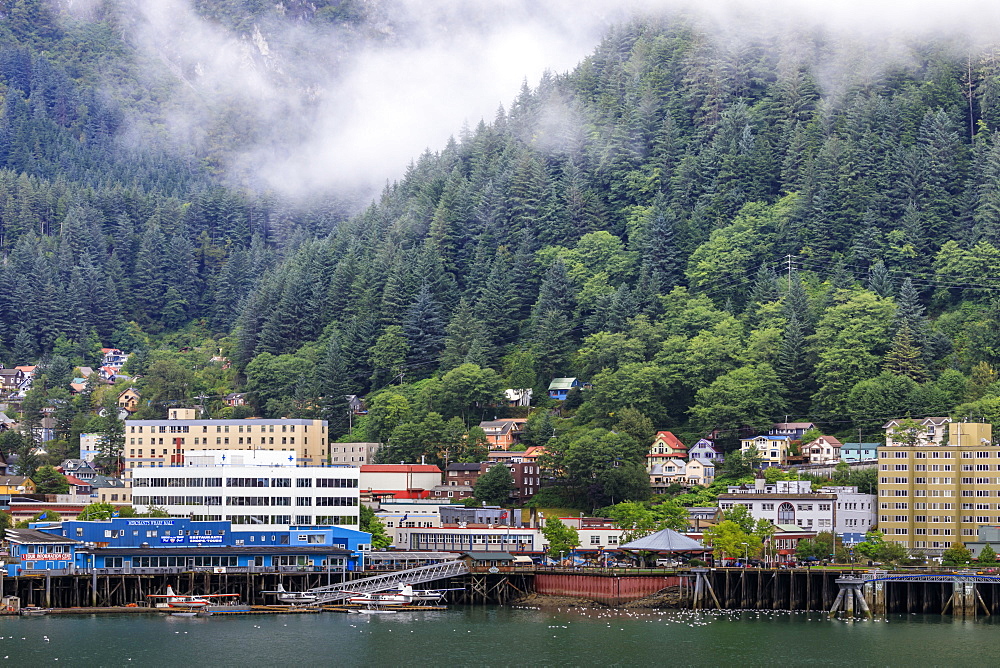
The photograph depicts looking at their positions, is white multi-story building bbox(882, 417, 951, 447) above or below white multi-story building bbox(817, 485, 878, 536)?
above

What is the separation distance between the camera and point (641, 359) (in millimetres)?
177750

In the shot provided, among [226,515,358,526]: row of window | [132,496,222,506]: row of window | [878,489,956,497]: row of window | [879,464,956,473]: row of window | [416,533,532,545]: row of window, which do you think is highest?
[879,464,956,473]: row of window

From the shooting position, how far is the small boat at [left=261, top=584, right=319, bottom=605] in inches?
4747

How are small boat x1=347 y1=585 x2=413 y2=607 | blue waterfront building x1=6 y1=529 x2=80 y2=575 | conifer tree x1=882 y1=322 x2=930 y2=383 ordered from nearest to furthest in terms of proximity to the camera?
small boat x1=347 y1=585 x2=413 y2=607
blue waterfront building x1=6 y1=529 x2=80 y2=575
conifer tree x1=882 y1=322 x2=930 y2=383

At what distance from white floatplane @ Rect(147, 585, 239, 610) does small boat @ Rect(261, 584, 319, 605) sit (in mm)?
2755

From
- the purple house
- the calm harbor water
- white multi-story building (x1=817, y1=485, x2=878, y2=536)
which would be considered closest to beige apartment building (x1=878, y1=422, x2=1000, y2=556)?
white multi-story building (x1=817, y1=485, x2=878, y2=536)

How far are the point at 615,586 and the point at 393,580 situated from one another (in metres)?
14.8

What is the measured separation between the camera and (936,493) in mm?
138750

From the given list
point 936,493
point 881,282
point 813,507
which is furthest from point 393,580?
point 881,282

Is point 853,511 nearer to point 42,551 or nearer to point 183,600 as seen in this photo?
point 183,600

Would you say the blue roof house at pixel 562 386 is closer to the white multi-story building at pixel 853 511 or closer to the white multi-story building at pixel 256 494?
the white multi-story building at pixel 853 511

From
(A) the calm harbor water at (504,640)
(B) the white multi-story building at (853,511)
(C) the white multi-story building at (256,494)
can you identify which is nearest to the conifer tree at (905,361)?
(B) the white multi-story building at (853,511)

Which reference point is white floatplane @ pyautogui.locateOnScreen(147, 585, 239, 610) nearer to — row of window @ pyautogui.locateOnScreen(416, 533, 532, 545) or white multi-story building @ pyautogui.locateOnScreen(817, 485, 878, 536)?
row of window @ pyautogui.locateOnScreen(416, 533, 532, 545)

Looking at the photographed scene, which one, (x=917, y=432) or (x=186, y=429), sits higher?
(x=917, y=432)
